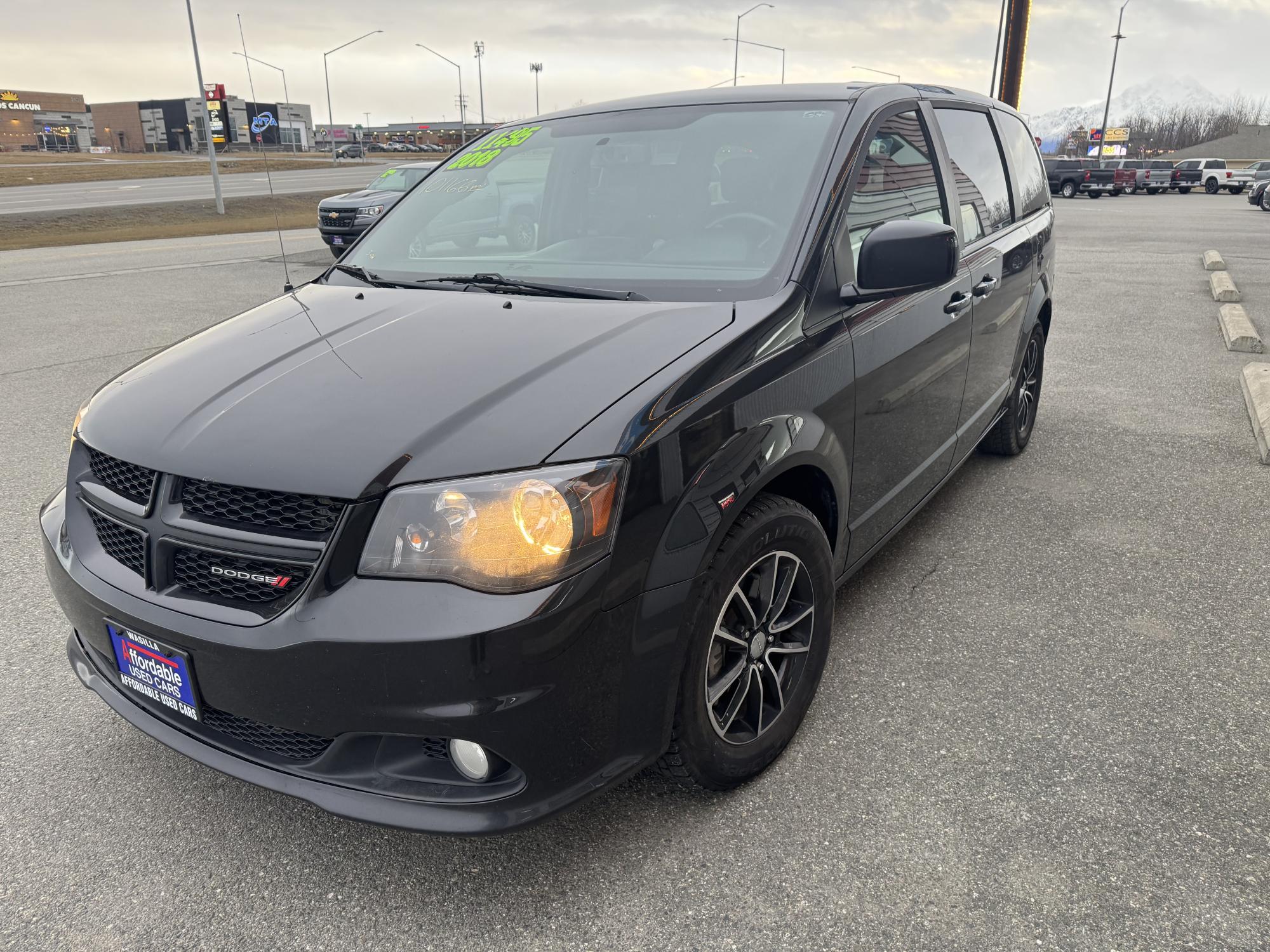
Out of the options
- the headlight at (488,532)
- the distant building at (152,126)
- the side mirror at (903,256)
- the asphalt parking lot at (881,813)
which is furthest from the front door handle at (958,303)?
the distant building at (152,126)

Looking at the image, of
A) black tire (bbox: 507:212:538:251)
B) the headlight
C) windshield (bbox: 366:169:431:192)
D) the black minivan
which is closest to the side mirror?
the black minivan

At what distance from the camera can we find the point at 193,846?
7.47 ft

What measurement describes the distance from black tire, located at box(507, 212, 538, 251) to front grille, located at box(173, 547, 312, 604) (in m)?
1.55

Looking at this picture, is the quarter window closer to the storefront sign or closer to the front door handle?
the front door handle

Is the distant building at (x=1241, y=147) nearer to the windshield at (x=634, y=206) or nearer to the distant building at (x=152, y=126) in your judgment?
the distant building at (x=152, y=126)

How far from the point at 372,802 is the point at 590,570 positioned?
662 millimetres

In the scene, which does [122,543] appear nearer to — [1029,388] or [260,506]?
[260,506]

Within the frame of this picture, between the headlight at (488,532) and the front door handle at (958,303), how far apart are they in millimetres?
2061

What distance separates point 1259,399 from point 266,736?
6162 mm

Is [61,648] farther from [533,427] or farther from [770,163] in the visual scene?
[770,163]

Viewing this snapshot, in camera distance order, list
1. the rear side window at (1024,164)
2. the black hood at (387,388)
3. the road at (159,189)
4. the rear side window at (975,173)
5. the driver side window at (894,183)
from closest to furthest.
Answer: the black hood at (387,388), the driver side window at (894,183), the rear side window at (975,173), the rear side window at (1024,164), the road at (159,189)

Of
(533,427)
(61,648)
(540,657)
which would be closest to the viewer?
(540,657)

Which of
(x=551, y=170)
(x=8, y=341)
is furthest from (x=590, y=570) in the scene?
(x=8, y=341)

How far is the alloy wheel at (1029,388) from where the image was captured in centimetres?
493
